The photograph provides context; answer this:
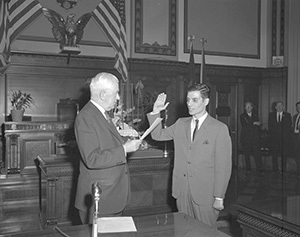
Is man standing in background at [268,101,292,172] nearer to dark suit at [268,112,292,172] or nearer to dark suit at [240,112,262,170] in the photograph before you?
dark suit at [268,112,292,172]

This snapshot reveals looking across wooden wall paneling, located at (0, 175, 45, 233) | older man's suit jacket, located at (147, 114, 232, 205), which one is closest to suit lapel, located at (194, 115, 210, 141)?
older man's suit jacket, located at (147, 114, 232, 205)

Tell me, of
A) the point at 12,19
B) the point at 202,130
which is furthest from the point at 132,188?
the point at 12,19

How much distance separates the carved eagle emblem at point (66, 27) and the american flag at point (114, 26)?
84 cm

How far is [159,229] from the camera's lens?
6.45ft

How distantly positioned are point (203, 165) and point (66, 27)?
18.2ft

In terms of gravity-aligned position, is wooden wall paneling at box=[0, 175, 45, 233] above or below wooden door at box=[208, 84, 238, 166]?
below

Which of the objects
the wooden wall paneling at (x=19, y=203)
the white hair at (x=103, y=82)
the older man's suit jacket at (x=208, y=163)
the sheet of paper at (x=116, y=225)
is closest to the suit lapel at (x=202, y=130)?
the older man's suit jacket at (x=208, y=163)

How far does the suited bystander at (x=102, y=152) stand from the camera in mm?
2379

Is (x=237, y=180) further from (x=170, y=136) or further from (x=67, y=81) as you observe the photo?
(x=170, y=136)

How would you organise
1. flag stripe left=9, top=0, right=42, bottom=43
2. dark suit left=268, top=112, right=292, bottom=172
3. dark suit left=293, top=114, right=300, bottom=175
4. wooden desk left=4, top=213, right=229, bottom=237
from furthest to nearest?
dark suit left=268, top=112, right=292, bottom=172
dark suit left=293, top=114, right=300, bottom=175
flag stripe left=9, top=0, right=42, bottom=43
wooden desk left=4, top=213, right=229, bottom=237

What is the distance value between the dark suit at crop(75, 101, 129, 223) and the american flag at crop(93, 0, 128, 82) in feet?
14.8

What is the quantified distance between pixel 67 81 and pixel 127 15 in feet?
6.95

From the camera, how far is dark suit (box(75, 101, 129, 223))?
7.77 ft

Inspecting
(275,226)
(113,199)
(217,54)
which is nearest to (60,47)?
(217,54)
